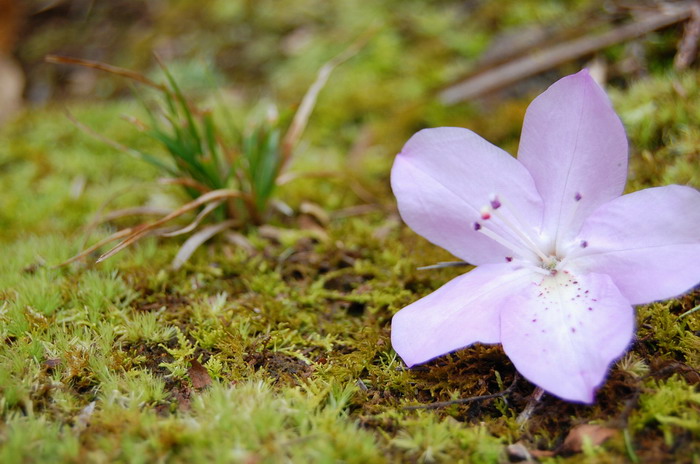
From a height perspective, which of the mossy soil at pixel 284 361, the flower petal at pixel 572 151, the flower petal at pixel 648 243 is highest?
the flower petal at pixel 572 151

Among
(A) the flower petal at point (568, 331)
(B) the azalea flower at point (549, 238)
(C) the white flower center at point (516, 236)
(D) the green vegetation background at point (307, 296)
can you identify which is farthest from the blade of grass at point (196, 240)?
(A) the flower petal at point (568, 331)

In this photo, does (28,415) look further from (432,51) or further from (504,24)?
(504,24)

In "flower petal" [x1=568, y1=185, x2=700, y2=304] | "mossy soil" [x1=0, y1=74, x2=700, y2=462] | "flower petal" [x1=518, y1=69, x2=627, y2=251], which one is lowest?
"mossy soil" [x1=0, y1=74, x2=700, y2=462]

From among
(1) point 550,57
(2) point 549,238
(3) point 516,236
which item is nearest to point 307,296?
(3) point 516,236

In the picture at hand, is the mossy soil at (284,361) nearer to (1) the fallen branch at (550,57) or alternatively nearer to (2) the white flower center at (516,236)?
(2) the white flower center at (516,236)

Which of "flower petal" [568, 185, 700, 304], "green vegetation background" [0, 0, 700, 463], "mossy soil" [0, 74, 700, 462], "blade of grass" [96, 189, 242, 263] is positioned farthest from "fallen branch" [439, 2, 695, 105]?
"flower petal" [568, 185, 700, 304]

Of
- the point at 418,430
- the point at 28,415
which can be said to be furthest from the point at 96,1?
the point at 418,430

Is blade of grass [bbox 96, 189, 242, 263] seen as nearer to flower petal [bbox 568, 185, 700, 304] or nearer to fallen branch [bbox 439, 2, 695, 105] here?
flower petal [bbox 568, 185, 700, 304]
